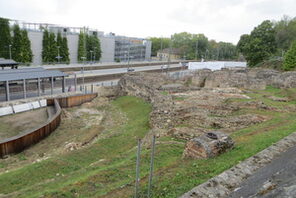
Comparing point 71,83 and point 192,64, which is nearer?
point 71,83

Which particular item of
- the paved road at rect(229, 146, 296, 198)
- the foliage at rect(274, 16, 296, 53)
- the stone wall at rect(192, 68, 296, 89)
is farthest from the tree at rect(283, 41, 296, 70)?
the paved road at rect(229, 146, 296, 198)

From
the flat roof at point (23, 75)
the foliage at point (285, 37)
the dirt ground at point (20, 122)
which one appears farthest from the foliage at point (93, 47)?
the foliage at point (285, 37)

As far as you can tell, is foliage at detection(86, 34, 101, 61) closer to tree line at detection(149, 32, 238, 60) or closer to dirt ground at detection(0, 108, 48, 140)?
tree line at detection(149, 32, 238, 60)

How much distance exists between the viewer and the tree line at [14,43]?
49.7 metres

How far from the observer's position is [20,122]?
22.3 meters

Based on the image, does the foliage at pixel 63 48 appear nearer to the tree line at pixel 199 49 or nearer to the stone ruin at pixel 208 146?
the tree line at pixel 199 49

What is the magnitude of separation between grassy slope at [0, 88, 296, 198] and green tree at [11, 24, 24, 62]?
44515mm

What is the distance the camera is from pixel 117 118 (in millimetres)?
24859

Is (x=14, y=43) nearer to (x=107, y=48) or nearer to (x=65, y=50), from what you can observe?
(x=65, y=50)

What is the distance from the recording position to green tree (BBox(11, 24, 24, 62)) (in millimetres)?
51188

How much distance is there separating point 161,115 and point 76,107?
14638 millimetres

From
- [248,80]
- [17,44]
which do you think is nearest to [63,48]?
[17,44]

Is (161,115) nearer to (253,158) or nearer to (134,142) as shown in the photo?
→ (134,142)

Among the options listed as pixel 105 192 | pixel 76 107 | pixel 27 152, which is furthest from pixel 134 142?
pixel 76 107
